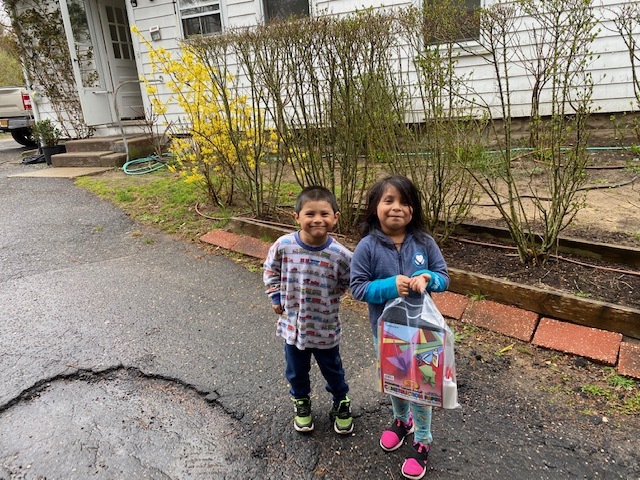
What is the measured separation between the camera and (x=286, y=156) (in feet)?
15.1

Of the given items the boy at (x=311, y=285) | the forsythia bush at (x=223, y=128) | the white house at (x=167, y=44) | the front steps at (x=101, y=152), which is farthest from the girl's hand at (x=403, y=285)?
the front steps at (x=101, y=152)

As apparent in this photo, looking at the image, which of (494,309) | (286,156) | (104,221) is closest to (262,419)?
(494,309)

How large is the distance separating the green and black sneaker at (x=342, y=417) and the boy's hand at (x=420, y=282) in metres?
0.84

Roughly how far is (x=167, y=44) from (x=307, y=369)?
8.78 m

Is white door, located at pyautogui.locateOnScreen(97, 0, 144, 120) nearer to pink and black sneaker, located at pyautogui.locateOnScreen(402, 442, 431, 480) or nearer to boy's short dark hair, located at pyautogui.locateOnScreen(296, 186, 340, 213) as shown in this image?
boy's short dark hair, located at pyautogui.locateOnScreen(296, 186, 340, 213)

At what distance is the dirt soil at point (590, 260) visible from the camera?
3.06m

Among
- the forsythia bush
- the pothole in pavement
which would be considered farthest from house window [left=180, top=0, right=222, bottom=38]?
the pothole in pavement

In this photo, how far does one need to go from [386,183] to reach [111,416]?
1869 mm

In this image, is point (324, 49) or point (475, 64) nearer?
point (324, 49)

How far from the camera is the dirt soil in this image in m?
3.06

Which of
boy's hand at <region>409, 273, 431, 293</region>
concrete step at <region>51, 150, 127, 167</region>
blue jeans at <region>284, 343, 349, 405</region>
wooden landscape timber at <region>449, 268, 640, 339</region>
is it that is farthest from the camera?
concrete step at <region>51, 150, 127, 167</region>

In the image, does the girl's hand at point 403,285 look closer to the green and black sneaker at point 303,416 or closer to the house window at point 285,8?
the green and black sneaker at point 303,416

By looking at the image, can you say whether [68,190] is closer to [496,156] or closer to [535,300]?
[496,156]

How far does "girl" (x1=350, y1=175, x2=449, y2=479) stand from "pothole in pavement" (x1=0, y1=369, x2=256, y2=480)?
2.57 feet
